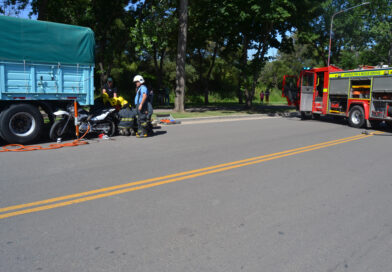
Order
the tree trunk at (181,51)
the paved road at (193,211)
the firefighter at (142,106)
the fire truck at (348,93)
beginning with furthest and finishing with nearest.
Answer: the tree trunk at (181,51), the fire truck at (348,93), the firefighter at (142,106), the paved road at (193,211)

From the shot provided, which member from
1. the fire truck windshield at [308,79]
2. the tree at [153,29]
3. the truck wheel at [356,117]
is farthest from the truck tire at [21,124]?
the fire truck windshield at [308,79]

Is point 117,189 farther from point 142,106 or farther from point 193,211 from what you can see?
point 142,106

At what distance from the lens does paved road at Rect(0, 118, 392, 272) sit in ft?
10.6

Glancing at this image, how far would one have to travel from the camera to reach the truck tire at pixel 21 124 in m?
8.49

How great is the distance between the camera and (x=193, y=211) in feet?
14.5

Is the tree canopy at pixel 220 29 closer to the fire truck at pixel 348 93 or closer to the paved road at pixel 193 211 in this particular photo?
the fire truck at pixel 348 93

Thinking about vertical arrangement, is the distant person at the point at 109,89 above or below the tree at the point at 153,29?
below

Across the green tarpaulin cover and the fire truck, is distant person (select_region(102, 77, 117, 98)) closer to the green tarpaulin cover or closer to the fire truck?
the green tarpaulin cover

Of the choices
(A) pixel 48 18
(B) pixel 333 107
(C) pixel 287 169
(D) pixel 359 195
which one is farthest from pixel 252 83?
(D) pixel 359 195

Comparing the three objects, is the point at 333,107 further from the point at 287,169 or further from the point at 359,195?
the point at 359,195

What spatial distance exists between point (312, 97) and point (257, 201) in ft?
48.0

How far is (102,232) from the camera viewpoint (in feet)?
12.2

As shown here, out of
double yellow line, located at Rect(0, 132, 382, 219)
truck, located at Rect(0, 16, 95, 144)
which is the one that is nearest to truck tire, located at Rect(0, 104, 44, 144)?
truck, located at Rect(0, 16, 95, 144)

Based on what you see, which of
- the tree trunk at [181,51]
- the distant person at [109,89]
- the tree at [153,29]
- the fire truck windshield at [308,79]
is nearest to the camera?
the distant person at [109,89]
